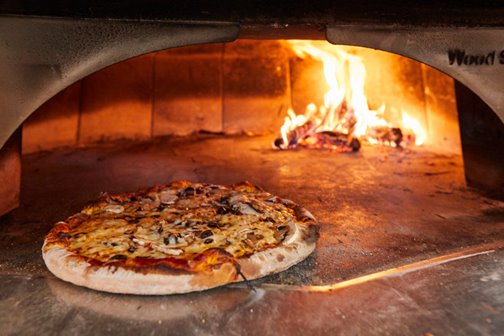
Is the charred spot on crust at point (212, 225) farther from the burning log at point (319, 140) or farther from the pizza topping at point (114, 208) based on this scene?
the burning log at point (319, 140)

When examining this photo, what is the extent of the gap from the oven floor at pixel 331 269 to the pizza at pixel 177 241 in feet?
0.29

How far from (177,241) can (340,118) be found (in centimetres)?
404

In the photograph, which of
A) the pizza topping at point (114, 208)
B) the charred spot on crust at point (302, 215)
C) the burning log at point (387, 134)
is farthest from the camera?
the burning log at point (387, 134)

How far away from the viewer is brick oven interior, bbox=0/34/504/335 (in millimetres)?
1655

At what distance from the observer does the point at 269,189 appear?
3.46 metres

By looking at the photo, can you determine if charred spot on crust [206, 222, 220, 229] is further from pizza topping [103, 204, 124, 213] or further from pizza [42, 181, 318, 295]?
pizza topping [103, 204, 124, 213]

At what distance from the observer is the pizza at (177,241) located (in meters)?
1.75

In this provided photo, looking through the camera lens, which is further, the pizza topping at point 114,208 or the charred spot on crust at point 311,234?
the pizza topping at point 114,208

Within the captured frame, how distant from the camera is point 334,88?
19.5 ft

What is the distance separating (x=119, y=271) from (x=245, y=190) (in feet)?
4.22

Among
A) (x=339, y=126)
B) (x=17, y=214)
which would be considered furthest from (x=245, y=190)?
(x=339, y=126)

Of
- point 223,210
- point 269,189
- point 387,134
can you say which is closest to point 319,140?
point 387,134

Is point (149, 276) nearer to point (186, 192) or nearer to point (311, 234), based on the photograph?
point (311, 234)

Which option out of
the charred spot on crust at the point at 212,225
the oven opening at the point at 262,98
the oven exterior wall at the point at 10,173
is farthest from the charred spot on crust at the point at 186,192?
the oven opening at the point at 262,98
